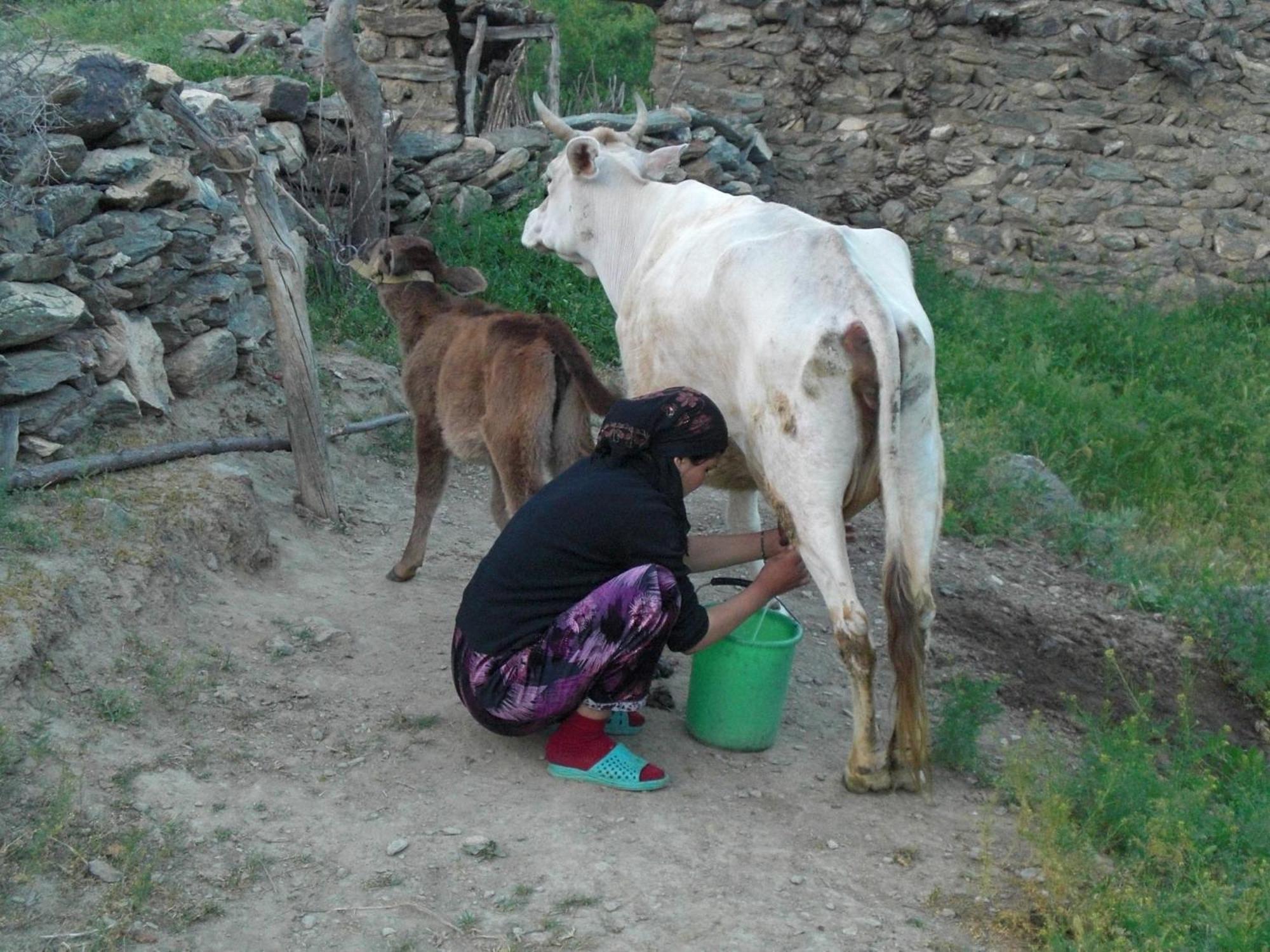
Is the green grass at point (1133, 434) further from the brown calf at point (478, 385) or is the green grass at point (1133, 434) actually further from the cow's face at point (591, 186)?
the brown calf at point (478, 385)

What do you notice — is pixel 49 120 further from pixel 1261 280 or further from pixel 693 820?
pixel 1261 280

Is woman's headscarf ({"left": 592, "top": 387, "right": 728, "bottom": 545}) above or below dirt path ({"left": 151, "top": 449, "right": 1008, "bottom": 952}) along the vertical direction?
above

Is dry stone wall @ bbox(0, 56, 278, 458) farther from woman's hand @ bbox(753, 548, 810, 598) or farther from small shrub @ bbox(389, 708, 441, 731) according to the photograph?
woman's hand @ bbox(753, 548, 810, 598)

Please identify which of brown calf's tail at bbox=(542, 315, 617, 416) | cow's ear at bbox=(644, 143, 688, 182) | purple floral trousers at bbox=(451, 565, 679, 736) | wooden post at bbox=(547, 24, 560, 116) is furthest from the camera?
wooden post at bbox=(547, 24, 560, 116)

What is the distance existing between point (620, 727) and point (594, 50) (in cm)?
1402

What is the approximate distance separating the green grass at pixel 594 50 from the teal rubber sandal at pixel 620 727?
10.4 m

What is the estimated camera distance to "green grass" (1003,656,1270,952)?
3.38 meters

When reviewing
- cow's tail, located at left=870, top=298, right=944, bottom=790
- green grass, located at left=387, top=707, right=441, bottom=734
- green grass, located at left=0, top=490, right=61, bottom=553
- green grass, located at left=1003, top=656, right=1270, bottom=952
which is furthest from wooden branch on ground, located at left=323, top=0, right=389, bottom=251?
green grass, located at left=1003, top=656, right=1270, bottom=952

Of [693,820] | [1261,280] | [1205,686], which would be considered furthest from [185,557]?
[1261,280]

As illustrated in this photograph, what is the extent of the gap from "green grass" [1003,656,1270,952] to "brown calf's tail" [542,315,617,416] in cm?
195

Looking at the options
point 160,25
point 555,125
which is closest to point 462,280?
point 555,125

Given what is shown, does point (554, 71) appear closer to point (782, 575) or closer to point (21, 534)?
point (21, 534)

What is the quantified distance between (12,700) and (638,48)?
15.1 meters

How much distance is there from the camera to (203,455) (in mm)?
6059
